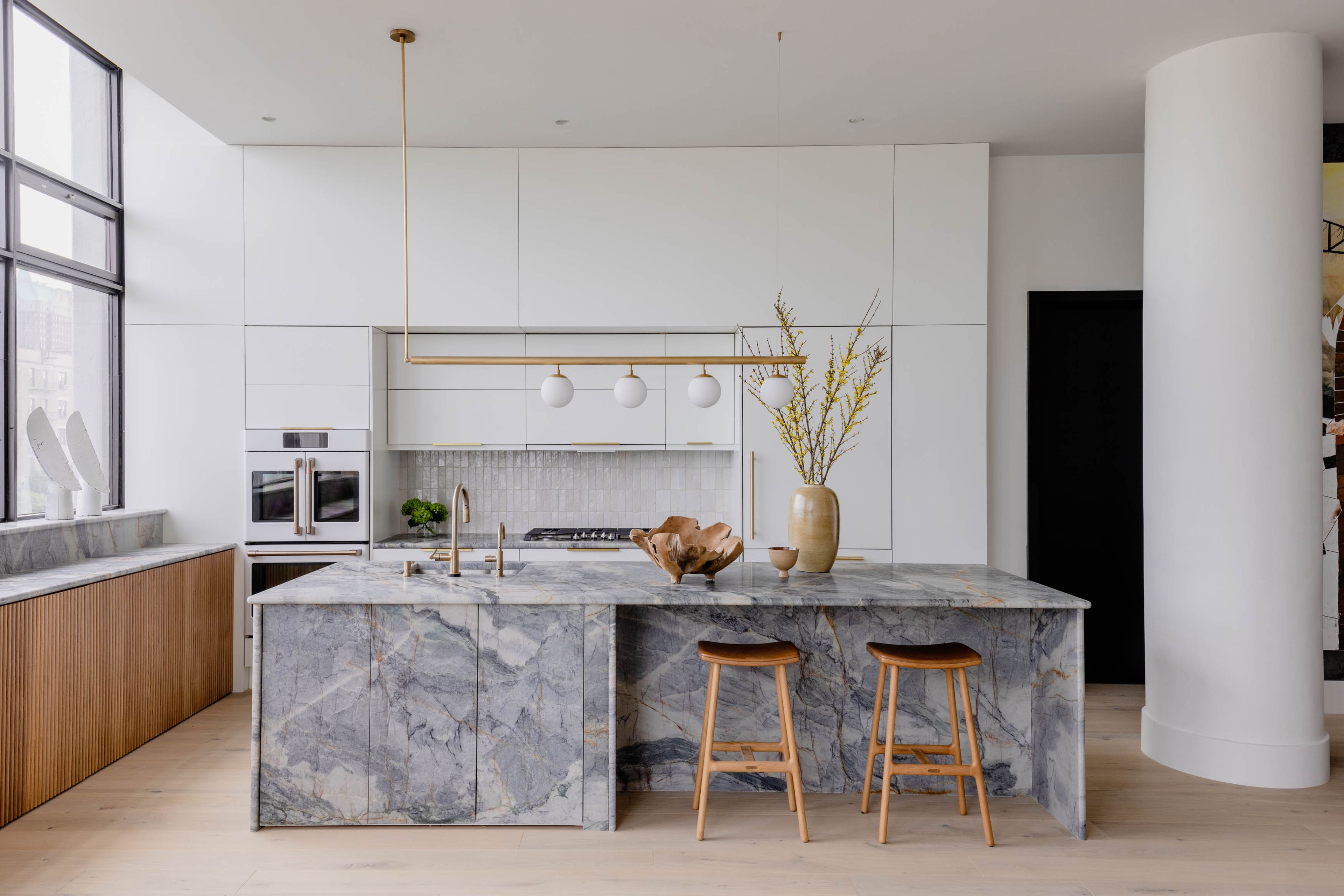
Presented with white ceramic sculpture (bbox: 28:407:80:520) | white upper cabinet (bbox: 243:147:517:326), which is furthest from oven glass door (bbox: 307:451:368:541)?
white ceramic sculpture (bbox: 28:407:80:520)

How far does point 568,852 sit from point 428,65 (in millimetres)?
3255

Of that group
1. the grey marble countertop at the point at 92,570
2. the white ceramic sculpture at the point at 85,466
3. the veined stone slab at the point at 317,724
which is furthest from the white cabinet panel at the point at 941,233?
the white ceramic sculpture at the point at 85,466

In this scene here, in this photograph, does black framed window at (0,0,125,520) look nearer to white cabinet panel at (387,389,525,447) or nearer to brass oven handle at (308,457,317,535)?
brass oven handle at (308,457,317,535)

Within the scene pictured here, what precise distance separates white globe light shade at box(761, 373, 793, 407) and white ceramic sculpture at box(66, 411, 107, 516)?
3273 mm

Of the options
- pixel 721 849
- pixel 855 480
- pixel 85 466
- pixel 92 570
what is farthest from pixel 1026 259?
pixel 85 466

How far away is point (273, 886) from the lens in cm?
250

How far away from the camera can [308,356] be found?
4.57m

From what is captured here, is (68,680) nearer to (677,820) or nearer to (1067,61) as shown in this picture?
(677,820)

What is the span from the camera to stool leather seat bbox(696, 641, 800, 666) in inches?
109

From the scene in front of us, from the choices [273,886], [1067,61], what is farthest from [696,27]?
[273,886]

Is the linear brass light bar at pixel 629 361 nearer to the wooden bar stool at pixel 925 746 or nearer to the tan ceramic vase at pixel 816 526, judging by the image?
the tan ceramic vase at pixel 816 526

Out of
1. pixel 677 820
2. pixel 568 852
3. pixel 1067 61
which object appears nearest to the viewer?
pixel 568 852

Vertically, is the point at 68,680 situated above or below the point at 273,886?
above

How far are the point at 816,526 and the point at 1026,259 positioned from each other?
103 inches
